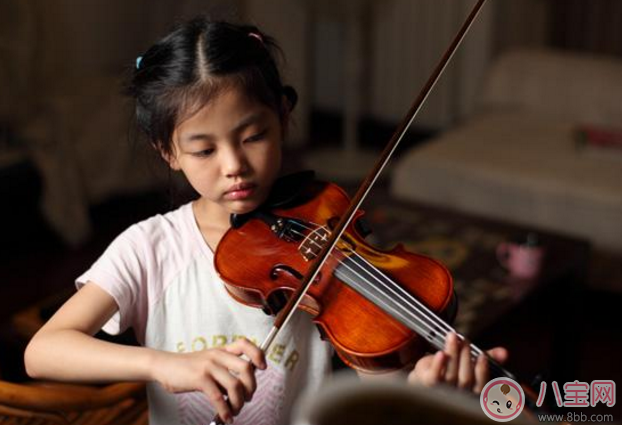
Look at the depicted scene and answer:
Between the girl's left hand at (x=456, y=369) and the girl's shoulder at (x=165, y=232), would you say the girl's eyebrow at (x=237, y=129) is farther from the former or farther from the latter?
the girl's left hand at (x=456, y=369)

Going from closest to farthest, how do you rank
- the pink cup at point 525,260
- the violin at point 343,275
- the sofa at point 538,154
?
the violin at point 343,275
the pink cup at point 525,260
the sofa at point 538,154

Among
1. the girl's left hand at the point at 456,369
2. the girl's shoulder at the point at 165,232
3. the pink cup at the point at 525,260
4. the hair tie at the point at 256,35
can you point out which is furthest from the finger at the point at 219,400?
the pink cup at the point at 525,260

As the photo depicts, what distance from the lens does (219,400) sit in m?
0.82

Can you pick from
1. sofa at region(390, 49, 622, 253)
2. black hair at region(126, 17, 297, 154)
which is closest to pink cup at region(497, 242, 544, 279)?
sofa at region(390, 49, 622, 253)

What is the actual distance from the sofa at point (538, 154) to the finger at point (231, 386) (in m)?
1.77

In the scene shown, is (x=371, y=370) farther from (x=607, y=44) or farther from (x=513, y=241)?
(x=607, y=44)

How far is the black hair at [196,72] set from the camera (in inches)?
Answer: 38.8

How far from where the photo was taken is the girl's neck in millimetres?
1104

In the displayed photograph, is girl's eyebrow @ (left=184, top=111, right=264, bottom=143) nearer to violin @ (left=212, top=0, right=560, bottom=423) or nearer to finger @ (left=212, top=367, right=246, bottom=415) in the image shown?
violin @ (left=212, top=0, right=560, bottom=423)

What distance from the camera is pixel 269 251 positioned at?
1065mm

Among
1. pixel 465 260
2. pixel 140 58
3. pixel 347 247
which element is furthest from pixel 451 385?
pixel 465 260

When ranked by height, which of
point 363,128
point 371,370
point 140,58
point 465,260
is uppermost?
point 140,58

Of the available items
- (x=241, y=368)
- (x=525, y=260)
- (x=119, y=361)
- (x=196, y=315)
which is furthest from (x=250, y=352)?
(x=525, y=260)

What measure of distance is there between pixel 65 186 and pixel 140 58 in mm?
2100
